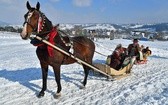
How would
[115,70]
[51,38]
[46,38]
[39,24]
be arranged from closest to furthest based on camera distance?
1. [39,24]
2. [46,38]
3. [51,38]
4. [115,70]

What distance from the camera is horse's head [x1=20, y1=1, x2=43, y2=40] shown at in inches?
284

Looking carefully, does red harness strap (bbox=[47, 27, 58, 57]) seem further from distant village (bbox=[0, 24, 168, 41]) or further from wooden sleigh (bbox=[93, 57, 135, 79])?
distant village (bbox=[0, 24, 168, 41])

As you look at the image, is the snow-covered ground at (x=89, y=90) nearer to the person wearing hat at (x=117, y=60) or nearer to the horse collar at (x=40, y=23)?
the person wearing hat at (x=117, y=60)

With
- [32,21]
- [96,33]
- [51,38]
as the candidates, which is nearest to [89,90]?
[51,38]

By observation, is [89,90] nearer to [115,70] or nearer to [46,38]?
[115,70]

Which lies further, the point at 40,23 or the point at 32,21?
the point at 40,23

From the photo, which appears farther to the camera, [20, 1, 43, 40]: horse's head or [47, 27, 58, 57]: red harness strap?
[47, 27, 58, 57]: red harness strap

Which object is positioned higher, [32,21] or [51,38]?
[32,21]

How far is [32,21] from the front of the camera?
735 cm

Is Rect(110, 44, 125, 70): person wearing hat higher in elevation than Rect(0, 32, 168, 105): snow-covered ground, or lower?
higher

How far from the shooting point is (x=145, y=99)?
745 cm

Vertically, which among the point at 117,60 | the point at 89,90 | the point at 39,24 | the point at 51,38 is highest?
the point at 39,24

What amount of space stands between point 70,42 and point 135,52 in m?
7.60

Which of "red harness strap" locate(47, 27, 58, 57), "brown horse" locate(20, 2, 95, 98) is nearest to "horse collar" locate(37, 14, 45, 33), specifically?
"brown horse" locate(20, 2, 95, 98)
